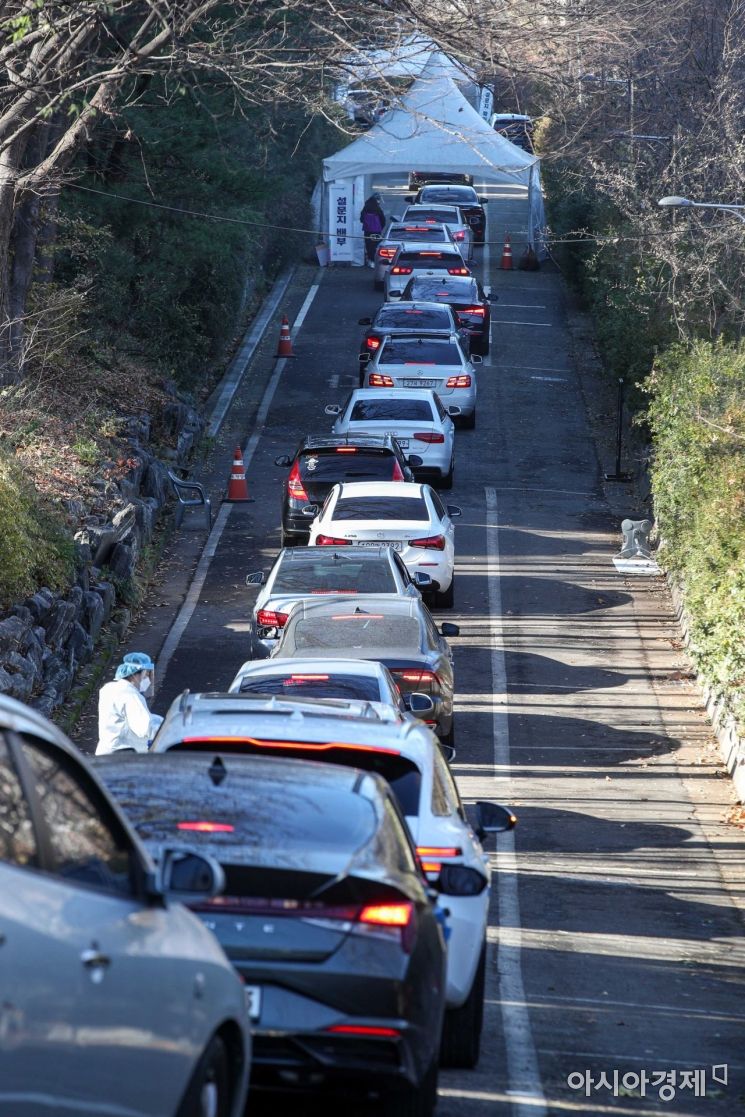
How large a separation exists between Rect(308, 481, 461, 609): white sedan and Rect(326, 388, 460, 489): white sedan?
4406 millimetres

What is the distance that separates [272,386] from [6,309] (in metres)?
10.5

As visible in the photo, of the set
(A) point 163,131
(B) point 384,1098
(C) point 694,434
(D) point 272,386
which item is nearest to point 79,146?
(A) point 163,131

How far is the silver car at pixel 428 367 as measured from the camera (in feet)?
89.5

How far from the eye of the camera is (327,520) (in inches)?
712

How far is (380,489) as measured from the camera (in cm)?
1864

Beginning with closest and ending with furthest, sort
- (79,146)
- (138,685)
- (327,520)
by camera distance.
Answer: (138,685), (327,520), (79,146)

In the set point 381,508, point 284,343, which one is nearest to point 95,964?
point 381,508

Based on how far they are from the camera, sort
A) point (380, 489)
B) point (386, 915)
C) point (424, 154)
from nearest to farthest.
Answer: point (386, 915)
point (380, 489)
point (424, 154)

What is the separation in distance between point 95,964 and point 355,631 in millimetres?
9425

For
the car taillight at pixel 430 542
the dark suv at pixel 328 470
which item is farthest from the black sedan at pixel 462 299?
the car taillight at pixel 430 542

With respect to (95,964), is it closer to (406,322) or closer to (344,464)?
(344,464)

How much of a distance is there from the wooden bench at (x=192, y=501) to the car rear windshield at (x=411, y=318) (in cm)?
756

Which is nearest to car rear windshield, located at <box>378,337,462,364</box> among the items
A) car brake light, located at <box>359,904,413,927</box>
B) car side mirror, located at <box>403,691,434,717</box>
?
car side mirror, located at <box>403,691,434,717</box>

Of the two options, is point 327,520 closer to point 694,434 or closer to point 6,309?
point 694,434
